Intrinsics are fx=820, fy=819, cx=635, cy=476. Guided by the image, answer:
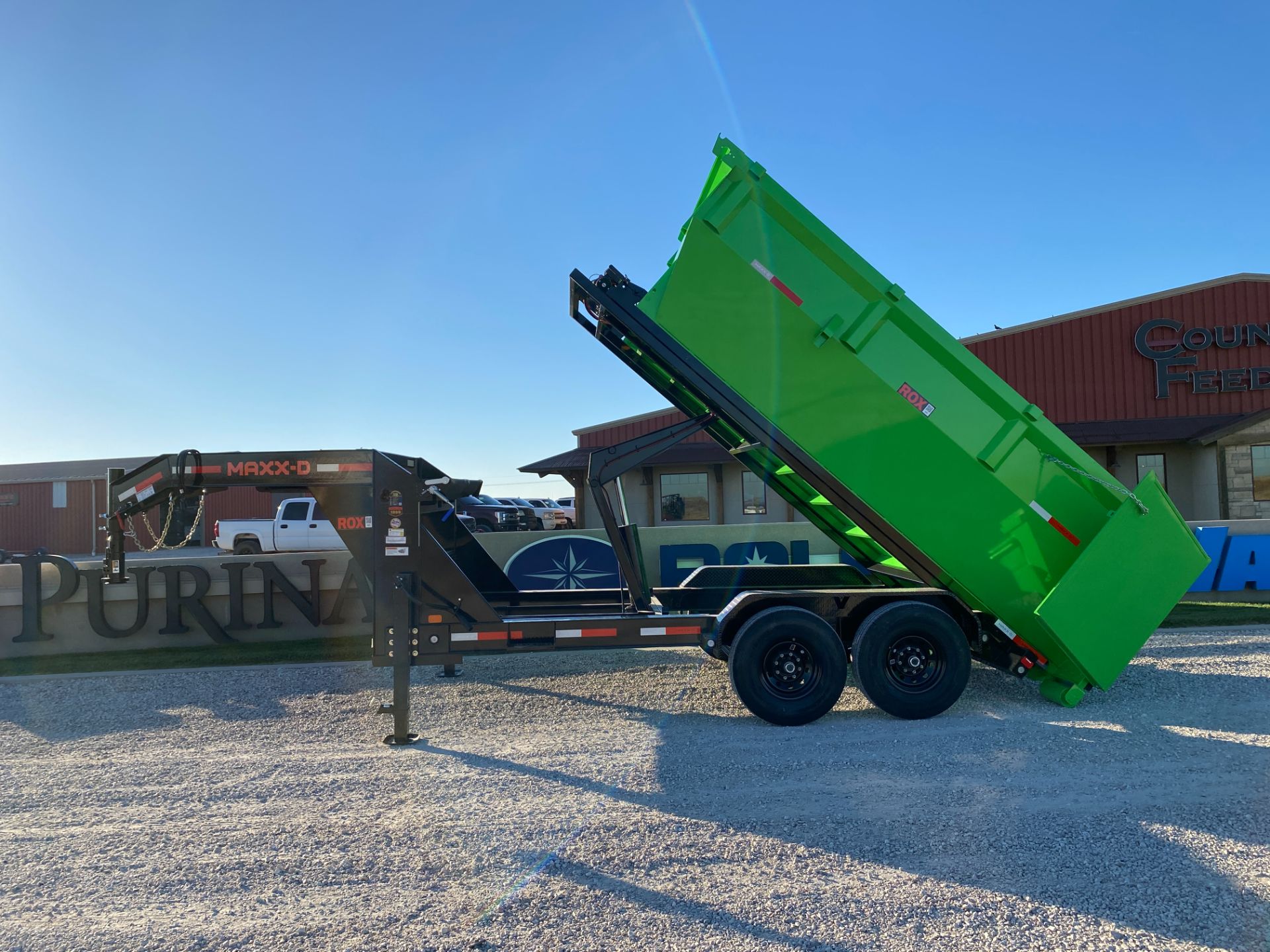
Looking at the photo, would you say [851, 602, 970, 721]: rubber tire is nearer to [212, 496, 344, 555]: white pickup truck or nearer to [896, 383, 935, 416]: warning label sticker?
[896, 383, 935, 416]: warning label sticker

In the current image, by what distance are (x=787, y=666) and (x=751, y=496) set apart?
1622cm

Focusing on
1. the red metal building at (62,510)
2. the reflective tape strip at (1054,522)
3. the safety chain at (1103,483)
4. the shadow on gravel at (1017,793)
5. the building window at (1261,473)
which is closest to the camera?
the shadow on gravel at (1017,793)

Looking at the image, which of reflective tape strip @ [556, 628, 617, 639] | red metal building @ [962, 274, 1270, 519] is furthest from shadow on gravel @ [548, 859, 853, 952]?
red metal building @ [962, 274, 1270, 519]

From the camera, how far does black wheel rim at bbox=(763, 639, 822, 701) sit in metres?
6.28

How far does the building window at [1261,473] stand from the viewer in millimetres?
19828

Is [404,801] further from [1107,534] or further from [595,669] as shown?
[1107,534]

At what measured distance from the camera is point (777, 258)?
607cm

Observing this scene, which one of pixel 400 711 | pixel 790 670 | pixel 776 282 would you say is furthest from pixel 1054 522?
pixel 400 711

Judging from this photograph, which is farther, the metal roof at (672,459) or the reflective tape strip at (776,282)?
the metal roof at (672,459)

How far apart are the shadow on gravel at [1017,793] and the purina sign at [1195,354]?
16.7 meters

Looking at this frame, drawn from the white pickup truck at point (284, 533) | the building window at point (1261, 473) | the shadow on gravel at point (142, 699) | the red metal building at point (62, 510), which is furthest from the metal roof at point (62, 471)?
the building window at point (1261, 473)

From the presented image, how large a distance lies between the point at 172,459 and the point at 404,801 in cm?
347

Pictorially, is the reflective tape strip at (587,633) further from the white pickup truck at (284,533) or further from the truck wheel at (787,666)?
the white pickup truck at (284,533)

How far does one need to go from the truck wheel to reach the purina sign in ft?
62.6
